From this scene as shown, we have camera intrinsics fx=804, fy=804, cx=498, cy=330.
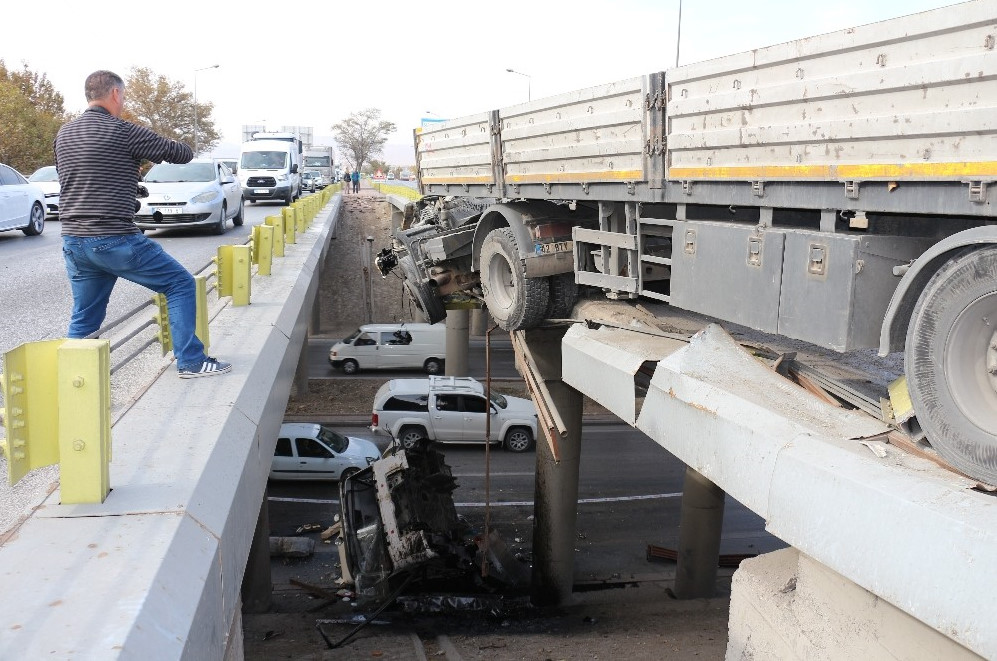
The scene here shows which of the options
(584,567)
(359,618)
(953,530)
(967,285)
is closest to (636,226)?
(967,285)

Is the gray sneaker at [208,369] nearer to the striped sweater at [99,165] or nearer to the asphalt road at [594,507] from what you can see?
the striped sweater at [99,165]

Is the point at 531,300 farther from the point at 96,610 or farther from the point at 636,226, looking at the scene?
the point at 96,610

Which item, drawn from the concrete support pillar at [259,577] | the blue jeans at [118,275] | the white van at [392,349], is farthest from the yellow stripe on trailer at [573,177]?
the white van at [392,349]

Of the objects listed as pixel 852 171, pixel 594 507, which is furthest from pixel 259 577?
pixel 852 171

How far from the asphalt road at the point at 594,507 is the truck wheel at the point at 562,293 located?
7.27 metres

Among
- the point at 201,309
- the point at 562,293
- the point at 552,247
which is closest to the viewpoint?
the point at 201,309

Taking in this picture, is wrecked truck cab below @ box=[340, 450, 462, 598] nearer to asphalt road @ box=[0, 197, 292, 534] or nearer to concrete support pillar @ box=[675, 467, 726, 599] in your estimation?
concrete support pillar @ box=[675, 467, 726, 599]

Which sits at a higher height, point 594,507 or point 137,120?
point 137,120

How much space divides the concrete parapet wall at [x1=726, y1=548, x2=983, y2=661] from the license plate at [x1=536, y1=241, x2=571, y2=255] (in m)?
4.28

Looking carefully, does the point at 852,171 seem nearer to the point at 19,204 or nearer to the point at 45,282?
the point at 45,282

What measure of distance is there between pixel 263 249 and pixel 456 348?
13.3 meters

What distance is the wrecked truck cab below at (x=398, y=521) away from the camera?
11641mm

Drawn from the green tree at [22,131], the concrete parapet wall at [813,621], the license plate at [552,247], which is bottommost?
the concrete parapet wall at [813,621]

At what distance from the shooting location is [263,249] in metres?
11.8
